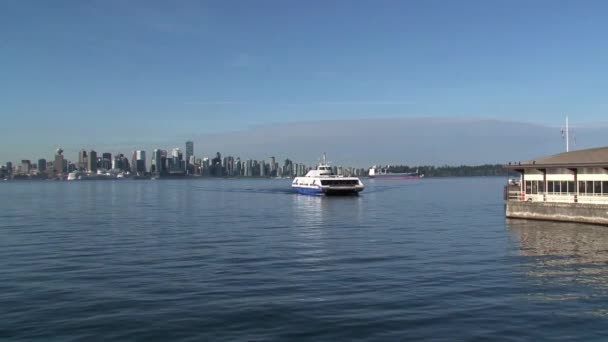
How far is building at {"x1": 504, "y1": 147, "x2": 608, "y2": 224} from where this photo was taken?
53406 mm

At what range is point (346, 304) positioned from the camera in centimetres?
2344

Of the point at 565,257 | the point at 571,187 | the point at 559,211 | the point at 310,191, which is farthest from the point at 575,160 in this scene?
the point at 310,191

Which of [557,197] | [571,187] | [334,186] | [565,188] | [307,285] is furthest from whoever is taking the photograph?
[334,186]

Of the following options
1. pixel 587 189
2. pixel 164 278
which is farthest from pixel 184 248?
pixel 587 189

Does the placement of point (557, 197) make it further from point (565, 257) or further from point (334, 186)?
point (334, 186)

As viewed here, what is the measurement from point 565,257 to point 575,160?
2373 centimetres

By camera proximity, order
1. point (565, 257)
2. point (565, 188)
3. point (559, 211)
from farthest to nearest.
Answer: point (565, 188) → point (559, 211) → point (565, 257)

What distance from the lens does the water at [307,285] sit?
65.9 ft

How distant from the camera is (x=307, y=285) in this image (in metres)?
27.6

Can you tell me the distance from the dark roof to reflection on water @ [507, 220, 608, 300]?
6012 mm

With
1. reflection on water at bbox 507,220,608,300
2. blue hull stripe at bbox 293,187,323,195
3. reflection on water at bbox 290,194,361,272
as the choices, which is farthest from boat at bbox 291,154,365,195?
reflection on water at bbox 507,220,608,300

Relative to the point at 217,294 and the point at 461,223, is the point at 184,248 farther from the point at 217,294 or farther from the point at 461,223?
the point at 461,223

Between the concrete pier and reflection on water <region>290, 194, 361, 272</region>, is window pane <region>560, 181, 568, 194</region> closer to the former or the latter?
the concrete pier

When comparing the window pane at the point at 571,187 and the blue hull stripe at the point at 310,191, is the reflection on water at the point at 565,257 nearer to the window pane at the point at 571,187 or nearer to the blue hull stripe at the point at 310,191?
the window pane at the point at 571,187
